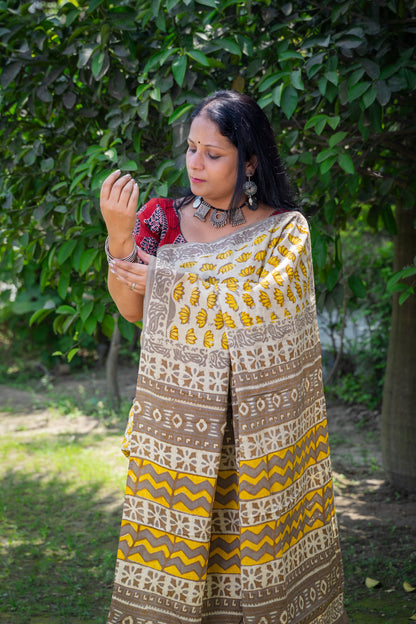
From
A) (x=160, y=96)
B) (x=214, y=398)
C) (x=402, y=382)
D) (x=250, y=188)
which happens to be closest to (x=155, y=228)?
(x=250, y=188)

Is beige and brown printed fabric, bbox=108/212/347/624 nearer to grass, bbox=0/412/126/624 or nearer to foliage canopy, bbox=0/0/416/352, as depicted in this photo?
foliage canopy, bbox=0/0/416/352

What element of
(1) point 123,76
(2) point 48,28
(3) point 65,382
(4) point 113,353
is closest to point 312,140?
(1) point 123,76

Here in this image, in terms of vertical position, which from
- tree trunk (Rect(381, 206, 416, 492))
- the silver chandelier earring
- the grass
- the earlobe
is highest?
the earlobe

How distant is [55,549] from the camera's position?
13.4ft

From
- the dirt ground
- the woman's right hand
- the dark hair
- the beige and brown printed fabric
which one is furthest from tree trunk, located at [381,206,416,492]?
the woman's right hand

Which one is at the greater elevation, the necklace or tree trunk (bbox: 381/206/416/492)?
the necklace

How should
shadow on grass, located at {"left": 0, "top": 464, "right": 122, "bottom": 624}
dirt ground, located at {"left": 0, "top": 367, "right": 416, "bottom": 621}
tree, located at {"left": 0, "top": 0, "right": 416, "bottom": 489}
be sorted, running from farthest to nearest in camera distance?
dirt ground, located at {"left": 0, "top": 367, "right": 416, "bottom": 621} < shadow on grass, located at {"left": 0, "top": 464, "right": 122, "bottom": 624} < tree, located at {"left": 0, "top": 0, "right": 416, "bottom": 489}

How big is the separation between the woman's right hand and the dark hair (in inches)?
14.2

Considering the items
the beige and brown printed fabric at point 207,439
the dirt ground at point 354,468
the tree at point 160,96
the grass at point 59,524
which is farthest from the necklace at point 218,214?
the dirt ground at point 354,468

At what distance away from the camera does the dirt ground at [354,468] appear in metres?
3.90

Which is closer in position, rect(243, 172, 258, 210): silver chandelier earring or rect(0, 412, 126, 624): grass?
rect(243, 172, 258, 210): silver chandelier earring

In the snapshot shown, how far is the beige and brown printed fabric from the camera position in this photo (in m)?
2.12

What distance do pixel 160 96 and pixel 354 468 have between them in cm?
332

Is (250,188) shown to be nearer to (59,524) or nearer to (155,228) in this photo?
(155,228)
